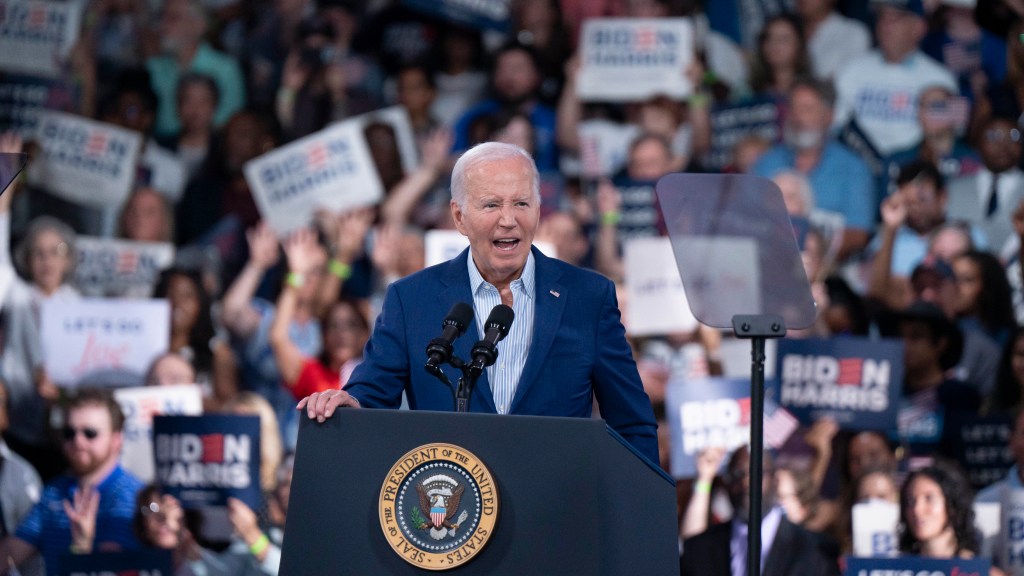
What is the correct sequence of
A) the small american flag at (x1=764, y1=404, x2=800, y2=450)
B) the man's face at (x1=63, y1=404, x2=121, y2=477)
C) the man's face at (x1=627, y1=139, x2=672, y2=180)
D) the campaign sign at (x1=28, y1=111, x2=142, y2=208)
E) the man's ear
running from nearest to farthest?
the man's ear → the small american flag at (x1=764, y1=404, x2=800, y2=450) → the man's face at (x1=63, y1=404, x2=121, y2=477) → the man's face at (x1=627, y1=139, x2=672, y2=180) → the campaign sign at (x1=28, y1=111, x2=142, y2=208)

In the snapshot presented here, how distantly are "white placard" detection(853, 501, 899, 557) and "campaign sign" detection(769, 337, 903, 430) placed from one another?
0.64 meters


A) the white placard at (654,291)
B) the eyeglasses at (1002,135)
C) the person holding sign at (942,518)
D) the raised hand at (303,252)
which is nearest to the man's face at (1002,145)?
the eyeglasses at (1002,135)

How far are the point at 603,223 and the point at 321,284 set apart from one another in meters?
1.40

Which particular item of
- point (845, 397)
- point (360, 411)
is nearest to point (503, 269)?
point (360, 411)

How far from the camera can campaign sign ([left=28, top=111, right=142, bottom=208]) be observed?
771 cm

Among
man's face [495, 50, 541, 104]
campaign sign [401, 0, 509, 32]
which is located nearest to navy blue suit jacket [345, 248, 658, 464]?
man's face [495, 50, 541, 104]

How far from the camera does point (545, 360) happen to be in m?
2.94

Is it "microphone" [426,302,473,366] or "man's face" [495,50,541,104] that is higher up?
"man's face" [495,50,541,104]

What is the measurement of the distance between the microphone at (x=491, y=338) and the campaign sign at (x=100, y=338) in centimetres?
421

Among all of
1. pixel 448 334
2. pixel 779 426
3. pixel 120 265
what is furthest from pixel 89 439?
pixel 448 334

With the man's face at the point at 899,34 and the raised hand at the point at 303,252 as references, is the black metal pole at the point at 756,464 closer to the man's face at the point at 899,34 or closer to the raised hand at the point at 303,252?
the raised hand at the point at 303,252

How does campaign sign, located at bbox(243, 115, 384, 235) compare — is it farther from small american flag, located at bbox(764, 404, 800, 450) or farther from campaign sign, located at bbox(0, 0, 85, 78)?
small american flag, located at bbox(764, 404, 800, 450)

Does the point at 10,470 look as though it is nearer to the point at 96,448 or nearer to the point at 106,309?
the point at 96,448

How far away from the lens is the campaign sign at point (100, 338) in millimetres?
6656
